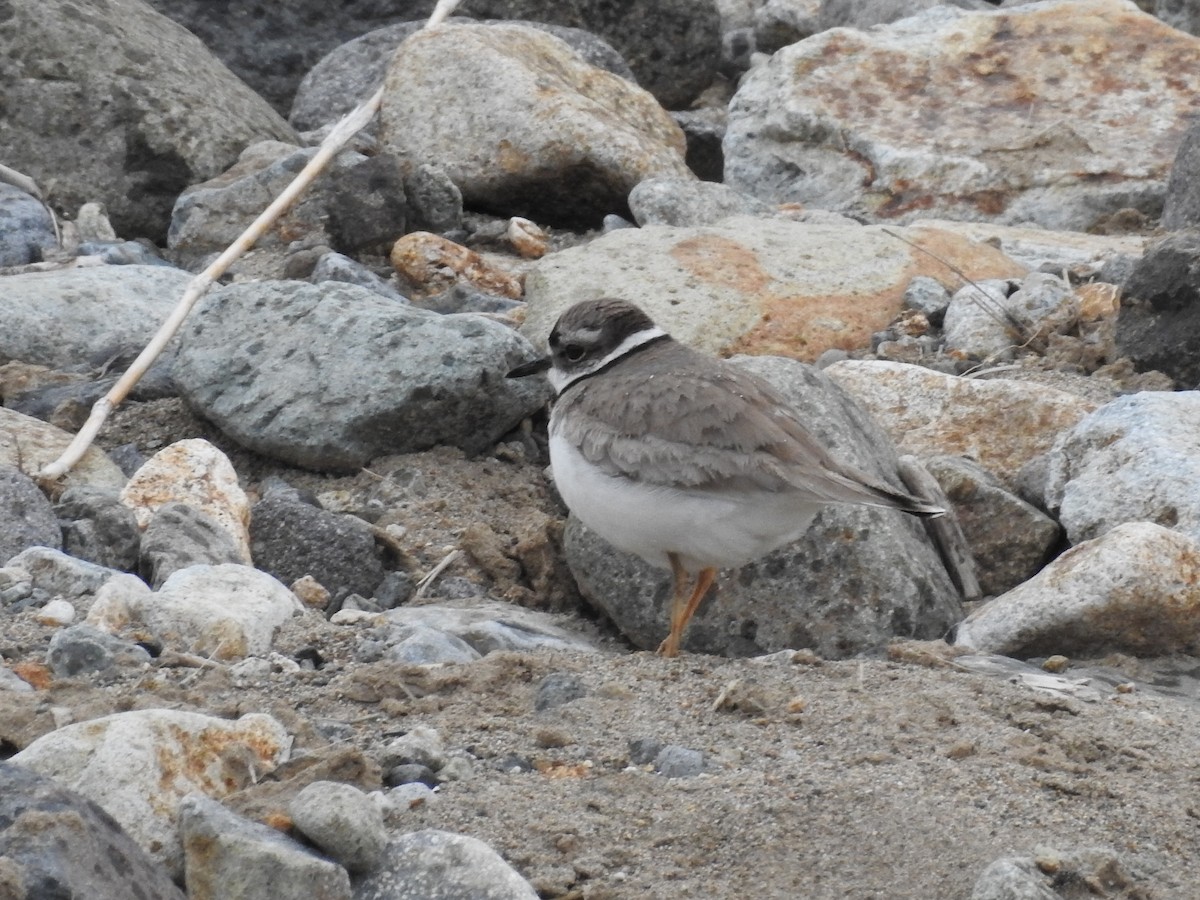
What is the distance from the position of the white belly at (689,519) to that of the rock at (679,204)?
155 inches

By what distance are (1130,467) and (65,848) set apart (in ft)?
14.1

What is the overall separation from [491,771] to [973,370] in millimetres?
4378

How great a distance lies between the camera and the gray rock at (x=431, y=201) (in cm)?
920

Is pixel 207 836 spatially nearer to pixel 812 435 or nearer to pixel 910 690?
pixel 910 690

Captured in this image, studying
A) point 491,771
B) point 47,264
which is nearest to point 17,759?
point 491,771

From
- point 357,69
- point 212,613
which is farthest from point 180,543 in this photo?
point 357,69

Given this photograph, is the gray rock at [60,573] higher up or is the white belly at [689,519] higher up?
the white belly at [689,519]

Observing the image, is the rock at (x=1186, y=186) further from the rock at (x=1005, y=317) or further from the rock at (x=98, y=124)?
the rock at (x=98, y=124)

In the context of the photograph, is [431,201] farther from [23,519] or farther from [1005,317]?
[23,519]

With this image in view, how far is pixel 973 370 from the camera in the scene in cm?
A: 767

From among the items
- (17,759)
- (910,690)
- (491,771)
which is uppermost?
(17,759)

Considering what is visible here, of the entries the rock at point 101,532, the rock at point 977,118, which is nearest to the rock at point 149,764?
the rock at point 101,532

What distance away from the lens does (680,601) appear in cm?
551

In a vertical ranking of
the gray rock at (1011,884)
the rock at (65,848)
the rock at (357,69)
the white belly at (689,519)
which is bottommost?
the rock at (357,69)
